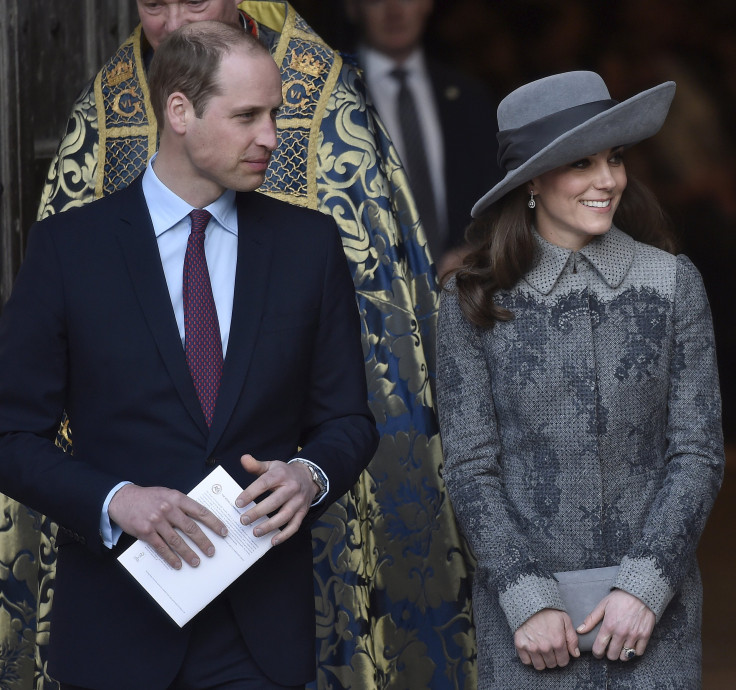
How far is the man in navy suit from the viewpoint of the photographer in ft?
7.09

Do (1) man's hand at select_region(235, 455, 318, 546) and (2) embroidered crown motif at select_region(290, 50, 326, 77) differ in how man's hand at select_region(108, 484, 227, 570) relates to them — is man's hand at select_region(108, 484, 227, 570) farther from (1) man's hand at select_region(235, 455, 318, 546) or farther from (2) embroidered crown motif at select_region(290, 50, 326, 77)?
(2) embroidered crown motif at select_region(290, 50, 326, 77)

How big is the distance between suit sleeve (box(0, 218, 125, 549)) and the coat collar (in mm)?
807

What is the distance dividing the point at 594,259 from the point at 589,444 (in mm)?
318

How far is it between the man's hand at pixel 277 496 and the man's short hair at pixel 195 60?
57 centimetres

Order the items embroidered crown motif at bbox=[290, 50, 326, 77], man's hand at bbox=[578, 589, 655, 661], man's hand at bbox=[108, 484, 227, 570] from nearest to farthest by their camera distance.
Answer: man's hand at bbox=[108, 484, 227, 570] → man's hand at bbox=[578, 589, 655, 661] → embroidered crown motif at bbox=[290, 50, 326, 77]

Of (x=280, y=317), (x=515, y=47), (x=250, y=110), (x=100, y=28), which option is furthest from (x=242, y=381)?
(x=515, y=47)

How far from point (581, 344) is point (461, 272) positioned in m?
0.26

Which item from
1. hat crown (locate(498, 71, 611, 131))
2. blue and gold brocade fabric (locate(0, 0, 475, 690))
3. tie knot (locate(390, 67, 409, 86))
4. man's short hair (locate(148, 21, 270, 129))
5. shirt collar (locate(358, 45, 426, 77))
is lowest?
blue and gold brocade fabric (locate(0, 0, 475, 690))

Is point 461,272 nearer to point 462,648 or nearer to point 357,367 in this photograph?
point 357,367

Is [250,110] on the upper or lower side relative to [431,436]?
upper

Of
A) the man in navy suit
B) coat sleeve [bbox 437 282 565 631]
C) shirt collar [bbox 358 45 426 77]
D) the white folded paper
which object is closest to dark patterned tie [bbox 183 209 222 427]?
the man in navy suit

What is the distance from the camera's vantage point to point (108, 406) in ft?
7.20

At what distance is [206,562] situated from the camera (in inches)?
81.7

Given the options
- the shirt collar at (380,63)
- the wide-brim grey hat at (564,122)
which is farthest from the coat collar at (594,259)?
the shirt collar at (380,63)
